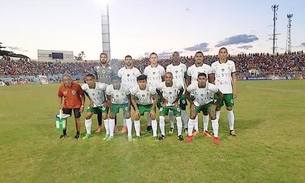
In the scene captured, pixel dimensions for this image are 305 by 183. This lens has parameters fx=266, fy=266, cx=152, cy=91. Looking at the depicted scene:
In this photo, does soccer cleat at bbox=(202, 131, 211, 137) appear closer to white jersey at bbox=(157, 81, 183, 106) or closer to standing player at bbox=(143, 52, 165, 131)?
white jersey at bbox=(157, 81, 183, 106)

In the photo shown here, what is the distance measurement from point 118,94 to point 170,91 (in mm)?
1501

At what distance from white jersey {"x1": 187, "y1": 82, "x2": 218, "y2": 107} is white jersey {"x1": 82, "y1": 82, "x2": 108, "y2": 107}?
2.52 m

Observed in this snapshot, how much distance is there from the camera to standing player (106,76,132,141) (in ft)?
24.7

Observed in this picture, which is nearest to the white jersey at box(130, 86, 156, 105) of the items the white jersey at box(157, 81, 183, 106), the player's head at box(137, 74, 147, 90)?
the player's head at box(137, 74, 147, 90)

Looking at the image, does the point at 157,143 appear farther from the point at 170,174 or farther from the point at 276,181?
the point at 276,181

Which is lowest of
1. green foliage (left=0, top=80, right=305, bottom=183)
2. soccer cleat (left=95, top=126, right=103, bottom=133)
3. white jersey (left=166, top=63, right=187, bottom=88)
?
green foliage (left=0, top=80, right=305, bottom=183)

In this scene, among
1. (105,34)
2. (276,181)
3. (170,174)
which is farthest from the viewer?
(105,34)

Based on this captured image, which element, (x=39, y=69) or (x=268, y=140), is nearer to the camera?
(x=268, y=140)

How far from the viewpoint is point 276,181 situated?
4438 mm

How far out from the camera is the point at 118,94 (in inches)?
300

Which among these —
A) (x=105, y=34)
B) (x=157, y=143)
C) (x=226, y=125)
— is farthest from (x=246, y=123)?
(x=105, y=34)

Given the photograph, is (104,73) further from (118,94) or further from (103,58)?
(118,94)

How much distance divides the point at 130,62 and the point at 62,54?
3270 inches

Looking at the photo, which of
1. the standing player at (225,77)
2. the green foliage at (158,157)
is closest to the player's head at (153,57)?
the standing player at (225,77)
